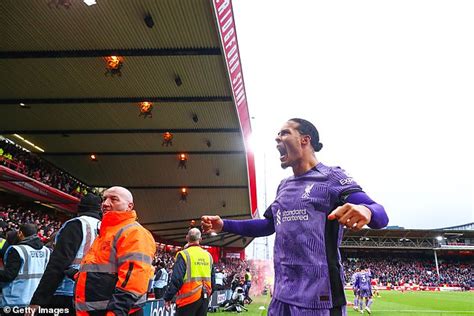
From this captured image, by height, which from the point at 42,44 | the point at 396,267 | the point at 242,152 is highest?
the point at 42,44

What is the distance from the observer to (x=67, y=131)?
20406 mm

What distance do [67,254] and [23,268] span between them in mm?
1757

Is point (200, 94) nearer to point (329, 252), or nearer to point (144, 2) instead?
point (144, 2)

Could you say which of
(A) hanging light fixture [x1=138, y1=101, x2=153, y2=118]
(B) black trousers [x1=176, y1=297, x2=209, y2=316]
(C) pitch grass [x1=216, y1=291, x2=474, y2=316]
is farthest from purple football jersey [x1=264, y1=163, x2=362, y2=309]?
(A) hanging light fixture [x1=138, y1=101, x2=153, y2=118]

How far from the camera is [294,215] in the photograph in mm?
2580

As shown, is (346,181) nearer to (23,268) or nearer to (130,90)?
(23,268)

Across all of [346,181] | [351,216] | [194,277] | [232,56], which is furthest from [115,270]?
[232,56]

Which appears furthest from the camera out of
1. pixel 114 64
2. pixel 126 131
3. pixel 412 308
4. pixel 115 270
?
pixel 412 308

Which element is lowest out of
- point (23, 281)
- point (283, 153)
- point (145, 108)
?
point (23, 281)

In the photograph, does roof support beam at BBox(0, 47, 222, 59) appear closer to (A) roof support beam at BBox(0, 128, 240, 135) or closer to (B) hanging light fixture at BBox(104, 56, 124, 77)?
(B) hanging light fixture at BBox(104, 56, 124, 77)

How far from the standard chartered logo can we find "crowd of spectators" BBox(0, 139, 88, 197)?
19.3 meters

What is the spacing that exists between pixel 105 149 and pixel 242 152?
792 cm

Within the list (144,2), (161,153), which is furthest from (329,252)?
(161,153)

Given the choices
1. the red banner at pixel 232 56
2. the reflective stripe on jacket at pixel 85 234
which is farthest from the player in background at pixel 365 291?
the reflective stripe on jacket at pixel 85 234
